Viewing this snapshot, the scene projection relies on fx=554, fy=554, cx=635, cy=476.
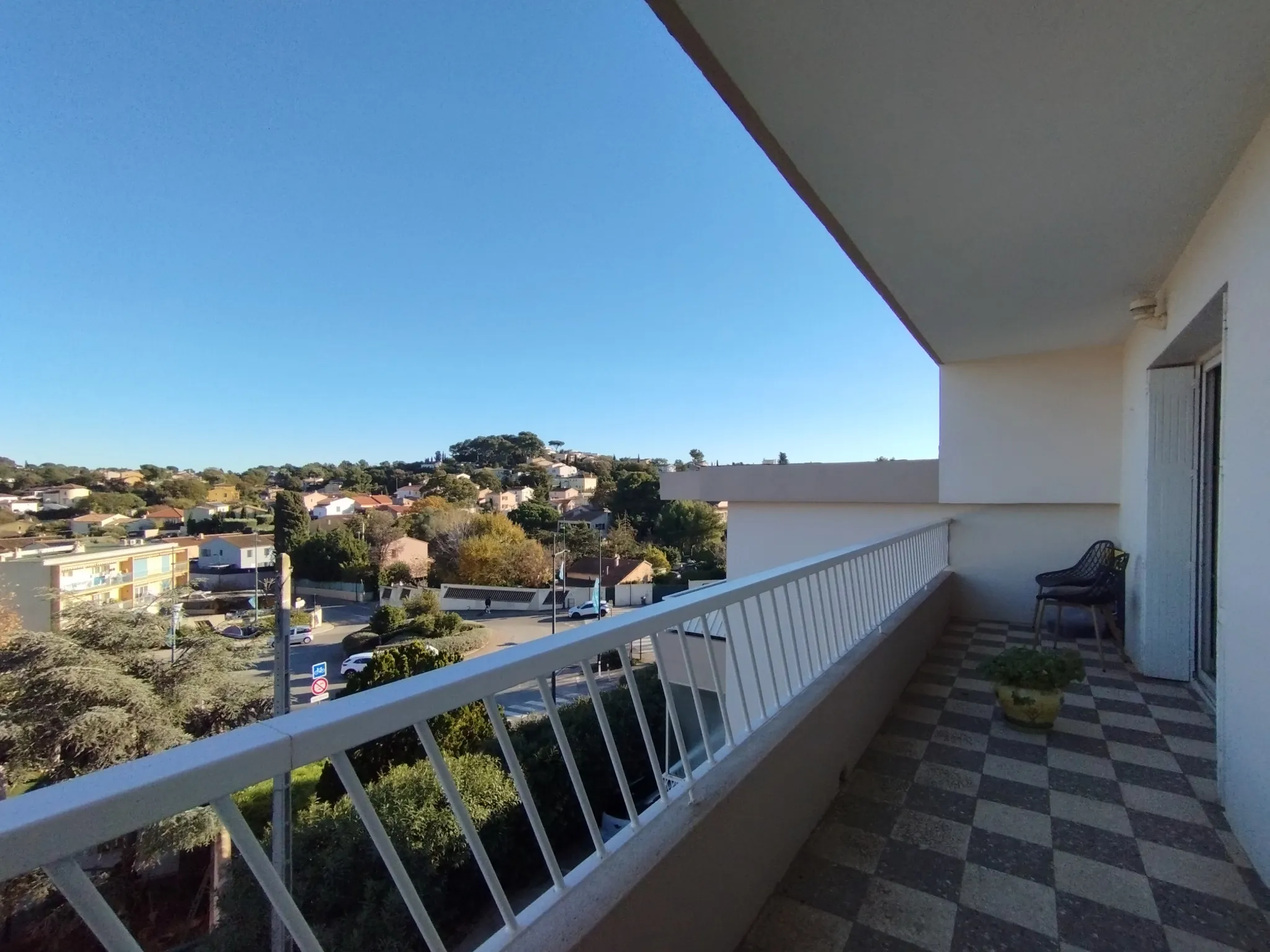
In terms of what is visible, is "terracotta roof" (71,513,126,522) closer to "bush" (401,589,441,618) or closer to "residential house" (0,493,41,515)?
"residential house" (0,493,41,515)

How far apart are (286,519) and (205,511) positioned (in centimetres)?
1360

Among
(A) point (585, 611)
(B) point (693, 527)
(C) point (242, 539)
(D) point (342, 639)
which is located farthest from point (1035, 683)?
(B) point (693, 527)

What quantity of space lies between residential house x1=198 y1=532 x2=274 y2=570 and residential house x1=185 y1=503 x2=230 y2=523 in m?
1.80

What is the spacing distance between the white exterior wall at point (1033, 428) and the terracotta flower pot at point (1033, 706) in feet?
11.0

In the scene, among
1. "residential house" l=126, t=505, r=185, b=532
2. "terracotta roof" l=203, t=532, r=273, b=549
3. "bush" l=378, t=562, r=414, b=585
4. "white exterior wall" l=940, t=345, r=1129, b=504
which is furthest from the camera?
"bush" l=378, t=562, r=414, b=585

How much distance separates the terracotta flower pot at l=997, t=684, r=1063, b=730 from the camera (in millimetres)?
2826

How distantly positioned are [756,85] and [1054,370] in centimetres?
503

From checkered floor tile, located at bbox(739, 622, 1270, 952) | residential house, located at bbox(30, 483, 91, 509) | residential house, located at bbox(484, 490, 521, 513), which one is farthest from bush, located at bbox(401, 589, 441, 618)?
checkered floor tile, located at bbox(739, 622, 1270, 952)

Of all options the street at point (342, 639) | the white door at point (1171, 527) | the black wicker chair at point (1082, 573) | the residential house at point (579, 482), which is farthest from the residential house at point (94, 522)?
the residential house at point (579, 482)

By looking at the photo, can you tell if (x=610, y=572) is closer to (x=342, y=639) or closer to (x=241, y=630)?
(x=342, y=639)

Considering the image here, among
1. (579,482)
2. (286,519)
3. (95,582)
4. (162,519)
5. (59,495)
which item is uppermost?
(579,482)

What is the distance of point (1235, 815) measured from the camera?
2.00 meters

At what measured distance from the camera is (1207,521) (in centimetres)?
336

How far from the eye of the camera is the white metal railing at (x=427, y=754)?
53 centimetres
